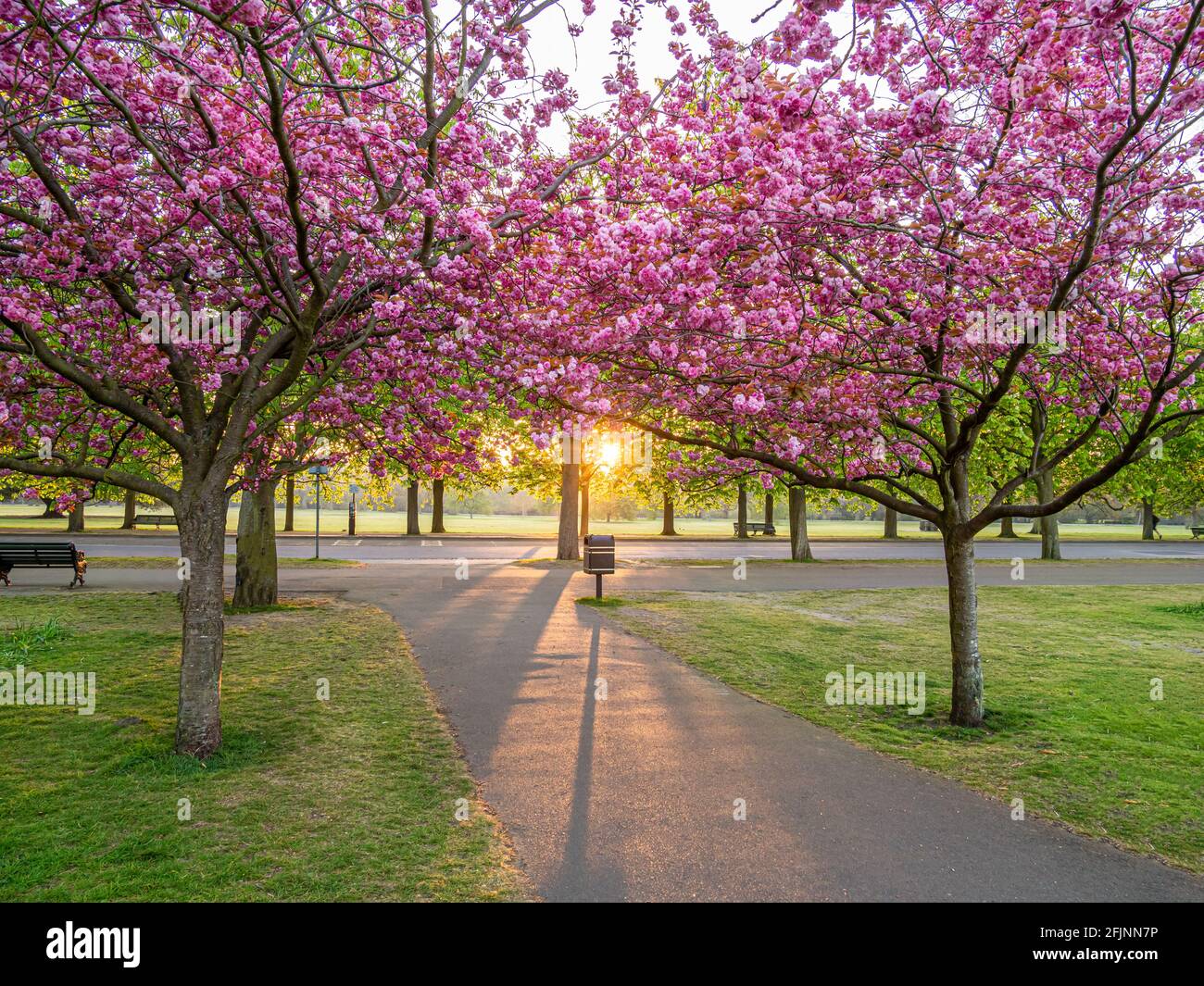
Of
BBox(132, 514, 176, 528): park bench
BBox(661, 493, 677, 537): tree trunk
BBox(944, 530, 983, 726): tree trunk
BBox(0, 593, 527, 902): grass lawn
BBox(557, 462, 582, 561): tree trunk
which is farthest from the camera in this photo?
BBox(661, 493, 677, 537): tree trunk

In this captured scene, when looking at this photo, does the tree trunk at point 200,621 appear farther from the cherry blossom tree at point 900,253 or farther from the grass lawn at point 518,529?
the grass lawn at point 518,529

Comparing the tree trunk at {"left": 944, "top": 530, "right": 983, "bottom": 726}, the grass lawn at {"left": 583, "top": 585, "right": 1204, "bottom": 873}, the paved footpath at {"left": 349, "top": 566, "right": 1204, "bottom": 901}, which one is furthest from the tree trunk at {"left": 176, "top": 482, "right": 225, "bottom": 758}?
the tree trunk at {"left": 944, "top": 530, "right": 983, "bottom": 726}

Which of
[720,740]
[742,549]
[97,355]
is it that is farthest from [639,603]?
[742,549]

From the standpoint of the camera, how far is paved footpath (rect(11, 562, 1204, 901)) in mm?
4488

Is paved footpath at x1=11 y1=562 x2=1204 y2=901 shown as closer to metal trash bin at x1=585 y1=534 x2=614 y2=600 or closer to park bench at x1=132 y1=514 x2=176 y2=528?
metal trash bin at x1=585 y1=534 x2=614 y2=600

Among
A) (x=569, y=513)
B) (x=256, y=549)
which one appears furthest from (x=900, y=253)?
(x=569, y=513)

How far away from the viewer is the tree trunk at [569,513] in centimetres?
2627

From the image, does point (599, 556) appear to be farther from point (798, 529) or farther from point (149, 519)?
point (149, 519)

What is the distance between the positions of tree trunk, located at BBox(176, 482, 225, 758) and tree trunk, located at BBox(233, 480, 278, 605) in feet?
27.8

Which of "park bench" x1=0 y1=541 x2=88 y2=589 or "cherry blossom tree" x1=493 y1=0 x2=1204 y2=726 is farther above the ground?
"cherry blossom tree" x1=493 y1=0 x2=1204 y2=726

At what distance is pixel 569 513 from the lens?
26.9m

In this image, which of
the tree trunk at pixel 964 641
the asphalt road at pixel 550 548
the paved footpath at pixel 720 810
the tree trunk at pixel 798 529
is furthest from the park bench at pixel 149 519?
the tree trunk at pixel 964 641

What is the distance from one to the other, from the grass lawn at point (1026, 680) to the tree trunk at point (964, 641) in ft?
0.76
